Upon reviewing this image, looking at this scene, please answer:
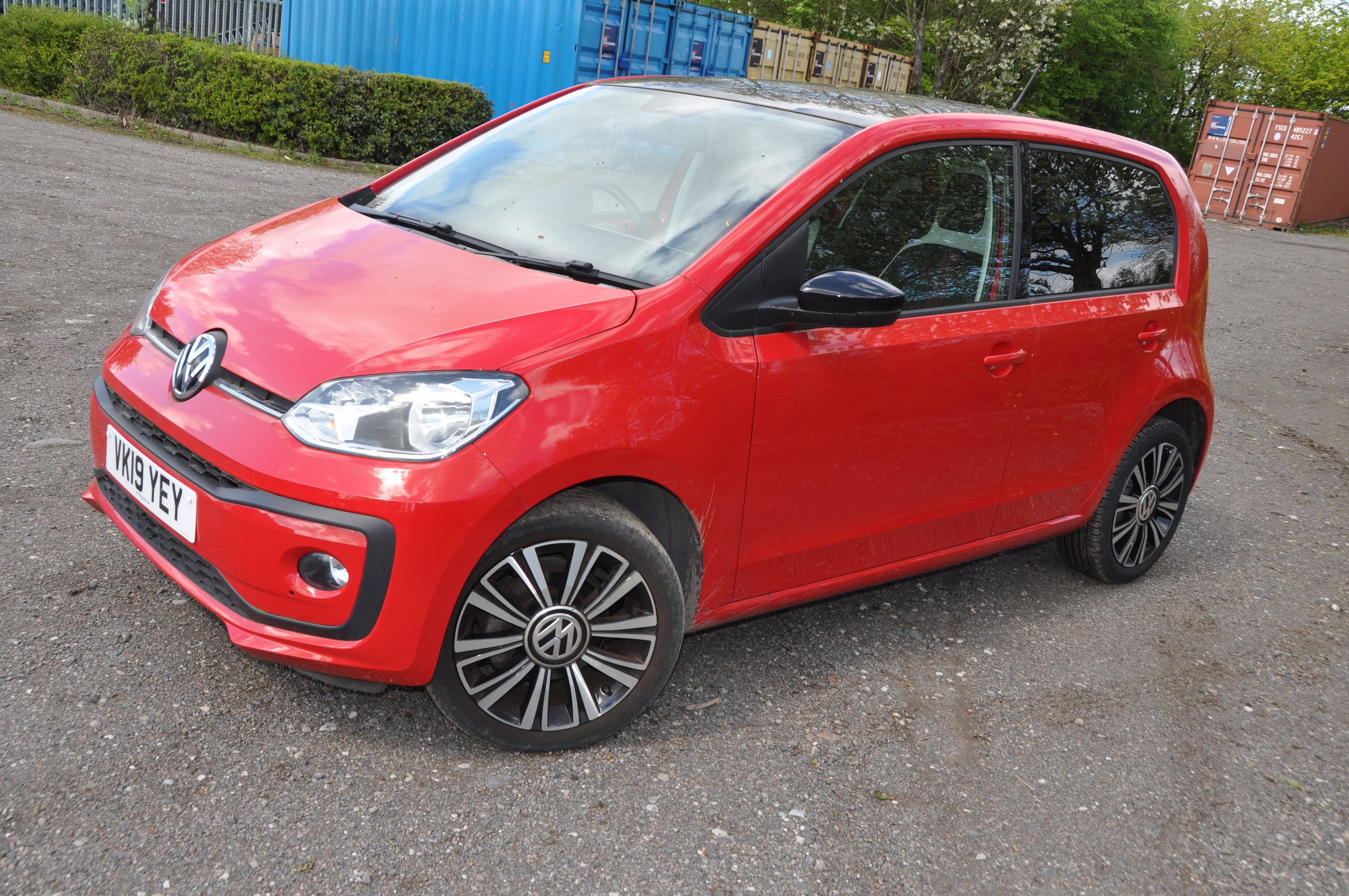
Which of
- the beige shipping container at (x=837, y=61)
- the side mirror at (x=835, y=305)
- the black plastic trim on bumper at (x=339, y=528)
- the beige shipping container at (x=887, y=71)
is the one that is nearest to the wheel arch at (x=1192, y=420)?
the side mirror at (x=835, y=305)

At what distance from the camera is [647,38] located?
1772 cm

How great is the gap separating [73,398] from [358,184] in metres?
9.17

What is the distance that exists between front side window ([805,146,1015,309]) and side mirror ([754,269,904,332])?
12cm

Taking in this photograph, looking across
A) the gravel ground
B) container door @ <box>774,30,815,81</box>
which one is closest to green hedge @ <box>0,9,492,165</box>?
container door @ <box>774,30,815,81</box>

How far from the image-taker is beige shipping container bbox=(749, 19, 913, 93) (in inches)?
816

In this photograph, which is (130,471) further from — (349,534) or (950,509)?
(950,509)

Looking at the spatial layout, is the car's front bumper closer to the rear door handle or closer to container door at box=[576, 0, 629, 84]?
the rear door handle

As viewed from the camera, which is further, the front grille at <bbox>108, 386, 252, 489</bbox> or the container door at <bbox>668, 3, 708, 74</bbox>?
the container door at <bbox>668, 3, 708, 74</bbox>

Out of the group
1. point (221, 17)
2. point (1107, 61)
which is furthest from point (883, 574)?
point (1107, 61)

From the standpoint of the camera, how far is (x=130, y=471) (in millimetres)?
2893

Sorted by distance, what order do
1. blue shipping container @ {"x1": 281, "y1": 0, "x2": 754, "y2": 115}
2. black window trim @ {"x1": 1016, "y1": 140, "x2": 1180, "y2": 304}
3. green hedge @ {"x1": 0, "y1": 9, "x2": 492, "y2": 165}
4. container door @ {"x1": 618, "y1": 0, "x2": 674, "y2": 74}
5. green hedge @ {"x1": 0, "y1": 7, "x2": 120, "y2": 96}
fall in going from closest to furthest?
black window trim @ {"x1": 1016, "y1": 140, "x2": 1180, "y2": 304} → green hedge @ {"x1": 0, "y1": 9, "x2": 492, "y2": 165} → green hedge @ {"x1": 0, "y1": 7, "x2": 120, "y2": 96} → blue shipping container @ {"x1": 281, "y1": 0, "x2": 754, "y2": 115} → container door @ {"x1": 618, "y1": 0, "x2": 674, "y2": 74}

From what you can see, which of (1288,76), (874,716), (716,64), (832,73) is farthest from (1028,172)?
(1288,76)

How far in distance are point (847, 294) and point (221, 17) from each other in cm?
1925

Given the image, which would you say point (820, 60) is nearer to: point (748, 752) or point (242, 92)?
point (242, 92)
